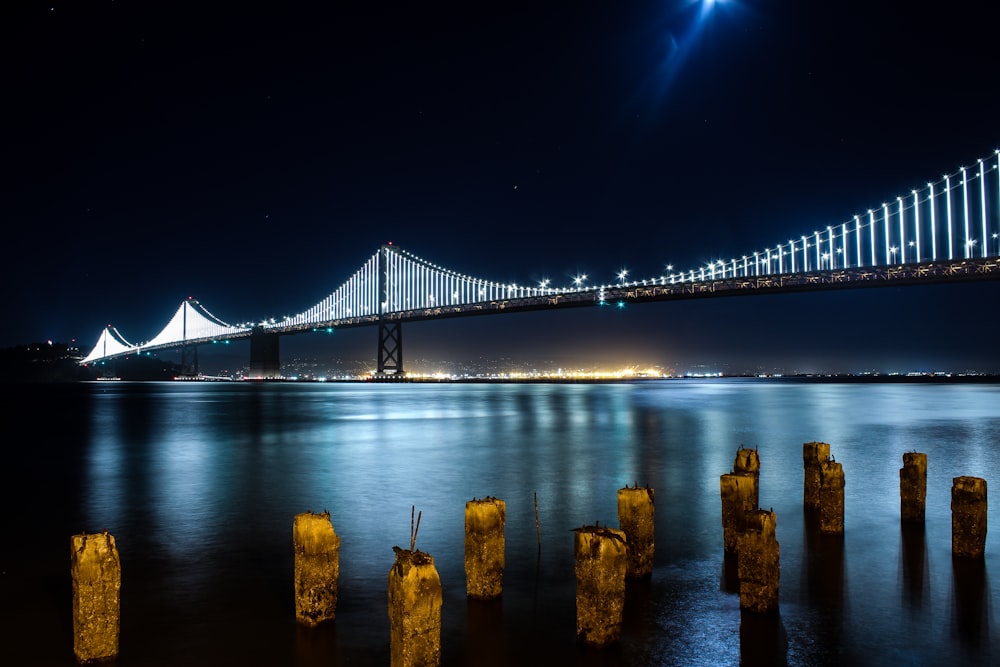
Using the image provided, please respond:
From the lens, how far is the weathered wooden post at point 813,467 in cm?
807

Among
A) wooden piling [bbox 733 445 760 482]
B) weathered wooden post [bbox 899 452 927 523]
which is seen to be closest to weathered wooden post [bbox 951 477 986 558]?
weathered wooden post [bbox 899 452 927 523]

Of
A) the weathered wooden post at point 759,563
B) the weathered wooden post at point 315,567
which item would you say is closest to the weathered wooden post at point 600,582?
the weathered wooden post at point 759,563

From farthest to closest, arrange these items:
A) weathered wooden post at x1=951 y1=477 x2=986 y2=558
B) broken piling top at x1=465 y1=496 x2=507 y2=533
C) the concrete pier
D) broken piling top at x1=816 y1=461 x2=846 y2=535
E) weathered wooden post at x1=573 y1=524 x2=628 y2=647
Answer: broken piling top at x1=816 y1=461 x2=846 y2=535
weathered wooden post at x1=951 y1=477 x2=986 y2=558
broken piling top at x1=465 y1=496 x2=507 y2=533
weathered wooden post at x1=573 y1=524 x2=628 y2=647
the concrete pier

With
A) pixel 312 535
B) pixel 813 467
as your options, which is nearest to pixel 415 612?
pixel 312 535

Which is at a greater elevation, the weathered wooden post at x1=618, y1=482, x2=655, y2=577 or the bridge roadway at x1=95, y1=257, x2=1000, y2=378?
the bridge roadway at x1=95, y1=257, x2=1000, y2=378

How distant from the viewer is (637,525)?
18.7ft

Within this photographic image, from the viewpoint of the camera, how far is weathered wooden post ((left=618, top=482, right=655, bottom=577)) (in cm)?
564

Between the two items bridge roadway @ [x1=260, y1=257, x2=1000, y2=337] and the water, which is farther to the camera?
bridge roadway @ [x1=260, y1=257, x2=1000, y2=337]

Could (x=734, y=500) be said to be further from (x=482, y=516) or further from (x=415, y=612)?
(x=415, y=612)

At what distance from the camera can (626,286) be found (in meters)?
67.0

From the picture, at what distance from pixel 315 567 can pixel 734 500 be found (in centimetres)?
371

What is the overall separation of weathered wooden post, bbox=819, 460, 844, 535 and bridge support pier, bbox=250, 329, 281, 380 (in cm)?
8121

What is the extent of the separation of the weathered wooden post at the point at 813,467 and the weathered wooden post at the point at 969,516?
1.67 metres

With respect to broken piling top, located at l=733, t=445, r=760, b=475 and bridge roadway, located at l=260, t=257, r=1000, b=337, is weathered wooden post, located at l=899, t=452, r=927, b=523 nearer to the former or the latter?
broken piling top, located at l=733, t=445, r=760, b=475
